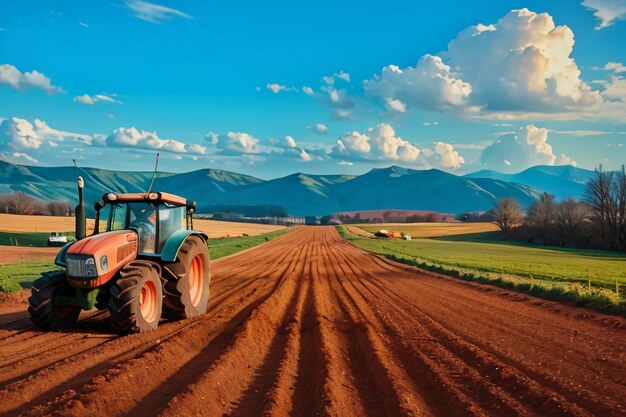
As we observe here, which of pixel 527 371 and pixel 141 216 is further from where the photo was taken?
pixel 141 216

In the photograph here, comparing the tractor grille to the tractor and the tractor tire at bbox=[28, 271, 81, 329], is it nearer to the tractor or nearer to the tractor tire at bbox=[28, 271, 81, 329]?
the tractor

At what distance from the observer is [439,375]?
7.05 m

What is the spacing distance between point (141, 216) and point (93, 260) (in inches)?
78.2

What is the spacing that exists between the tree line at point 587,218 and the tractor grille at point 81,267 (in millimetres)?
66020

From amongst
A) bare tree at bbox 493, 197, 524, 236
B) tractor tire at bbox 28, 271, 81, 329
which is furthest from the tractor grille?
bare tree at bbox 493, 197, 524, 236

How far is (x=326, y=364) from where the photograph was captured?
7402 millimetres

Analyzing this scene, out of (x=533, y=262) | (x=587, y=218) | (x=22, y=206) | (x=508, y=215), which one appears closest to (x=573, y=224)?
(x=587, y=218)

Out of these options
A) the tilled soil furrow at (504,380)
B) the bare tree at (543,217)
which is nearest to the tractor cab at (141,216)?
the tilled soil furrow at (504,380)

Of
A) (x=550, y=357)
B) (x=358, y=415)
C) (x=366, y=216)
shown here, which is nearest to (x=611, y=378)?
(x=550, y=357)

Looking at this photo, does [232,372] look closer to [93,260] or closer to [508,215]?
[93,260]

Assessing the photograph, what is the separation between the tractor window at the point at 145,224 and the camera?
34.1 ft

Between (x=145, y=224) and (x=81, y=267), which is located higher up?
(x=145, y=224)

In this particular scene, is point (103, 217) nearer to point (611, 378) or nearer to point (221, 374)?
point (221, 374)

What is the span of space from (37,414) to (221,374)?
2.29 metres
